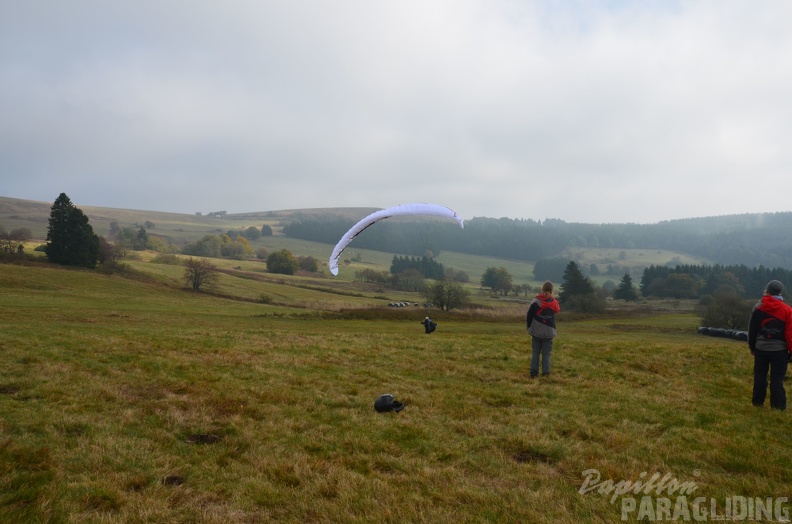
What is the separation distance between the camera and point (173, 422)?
859cm

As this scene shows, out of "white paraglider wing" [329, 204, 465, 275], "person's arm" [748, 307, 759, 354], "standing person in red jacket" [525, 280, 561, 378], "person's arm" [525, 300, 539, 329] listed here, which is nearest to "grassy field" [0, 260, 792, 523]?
"standing person in red jacket" [525, 280, 561, 378]

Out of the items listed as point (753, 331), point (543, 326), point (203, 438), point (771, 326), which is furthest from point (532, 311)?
point (203, 438)

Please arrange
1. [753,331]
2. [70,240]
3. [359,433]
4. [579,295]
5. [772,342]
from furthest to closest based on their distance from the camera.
A: [579,295] < [70,240] < [753,331] < [772,342] < [359,433]

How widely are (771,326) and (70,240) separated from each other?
87099 mm

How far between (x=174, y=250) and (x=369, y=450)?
151 metres

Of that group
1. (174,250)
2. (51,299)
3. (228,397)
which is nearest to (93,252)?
(51,299)

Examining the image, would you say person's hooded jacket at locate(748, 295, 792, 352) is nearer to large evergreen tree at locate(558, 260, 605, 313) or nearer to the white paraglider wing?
the white paraglider wing

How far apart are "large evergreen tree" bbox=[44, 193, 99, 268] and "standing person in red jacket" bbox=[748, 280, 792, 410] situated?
8568 centimetres

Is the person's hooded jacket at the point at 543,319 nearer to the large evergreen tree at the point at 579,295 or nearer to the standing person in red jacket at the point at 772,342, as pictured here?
the standing person in red jacket at the point at 772,342

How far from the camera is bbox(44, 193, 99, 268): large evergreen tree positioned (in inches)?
2879

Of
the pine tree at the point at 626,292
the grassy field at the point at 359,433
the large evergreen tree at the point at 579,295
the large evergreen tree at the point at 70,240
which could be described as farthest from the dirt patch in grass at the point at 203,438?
A: the pine tree at the point at 626,292

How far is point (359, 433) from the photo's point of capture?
834 cm

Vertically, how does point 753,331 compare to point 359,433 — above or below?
above

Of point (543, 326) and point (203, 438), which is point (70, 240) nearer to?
point (203, 438)
